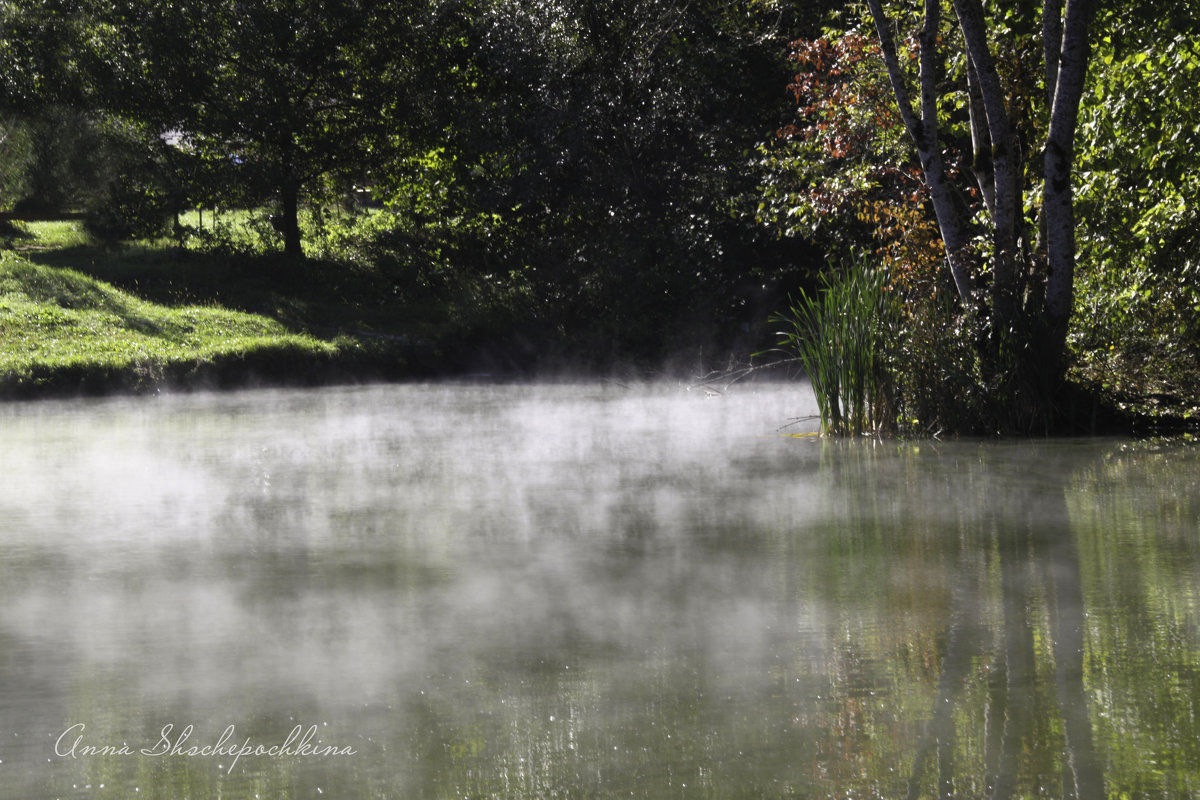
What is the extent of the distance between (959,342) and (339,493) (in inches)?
185

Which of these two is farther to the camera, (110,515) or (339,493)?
(339,493)

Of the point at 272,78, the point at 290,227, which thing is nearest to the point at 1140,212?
the point at 272,78

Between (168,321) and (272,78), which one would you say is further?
(272,78)

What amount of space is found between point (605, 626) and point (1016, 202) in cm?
665

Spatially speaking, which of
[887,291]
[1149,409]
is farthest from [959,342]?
[1149,409]

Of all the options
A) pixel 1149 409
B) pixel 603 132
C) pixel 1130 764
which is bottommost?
pixel 1130 764

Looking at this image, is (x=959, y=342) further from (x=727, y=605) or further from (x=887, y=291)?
(x=727, y=605)

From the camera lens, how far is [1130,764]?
120 inches

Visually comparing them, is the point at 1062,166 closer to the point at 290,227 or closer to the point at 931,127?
the point at 931,127

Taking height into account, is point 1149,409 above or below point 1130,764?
above

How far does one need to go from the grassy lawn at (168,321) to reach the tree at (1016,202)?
820cm

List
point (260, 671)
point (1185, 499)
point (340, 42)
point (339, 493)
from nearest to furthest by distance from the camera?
point (260, 671), point (1185, 499), point (339, 493), point (340, 42)

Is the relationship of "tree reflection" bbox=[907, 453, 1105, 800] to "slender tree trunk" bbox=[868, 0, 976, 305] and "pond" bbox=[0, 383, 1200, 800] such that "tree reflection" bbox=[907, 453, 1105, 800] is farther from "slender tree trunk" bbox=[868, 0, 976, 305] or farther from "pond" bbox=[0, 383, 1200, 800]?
"slender tree trunk" bbox=[868, 0, 976, 305]

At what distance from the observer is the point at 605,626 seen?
14.5 ft
